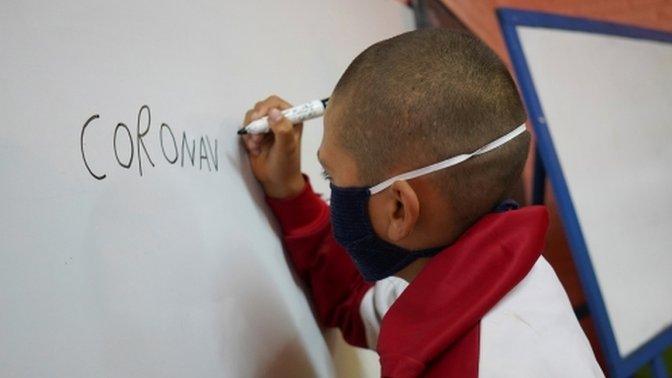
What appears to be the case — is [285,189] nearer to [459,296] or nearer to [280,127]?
[280,127]

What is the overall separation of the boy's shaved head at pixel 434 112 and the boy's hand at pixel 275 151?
81mm

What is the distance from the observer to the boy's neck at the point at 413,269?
614 mm

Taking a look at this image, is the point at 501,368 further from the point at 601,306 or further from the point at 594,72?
the point at 594,72

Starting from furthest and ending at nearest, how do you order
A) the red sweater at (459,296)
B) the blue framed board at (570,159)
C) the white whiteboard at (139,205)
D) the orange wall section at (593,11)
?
the orange wall section at (593,11), the blue framed board at (570,159), the red sweater at (459,296), the white whiteboard at (139,205)

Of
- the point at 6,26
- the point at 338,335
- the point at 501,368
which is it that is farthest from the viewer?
the point at 338,335

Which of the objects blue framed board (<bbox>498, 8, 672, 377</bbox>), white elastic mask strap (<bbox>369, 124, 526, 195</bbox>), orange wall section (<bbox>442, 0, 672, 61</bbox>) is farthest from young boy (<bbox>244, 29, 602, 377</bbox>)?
orange wall section (<bbox>442, 0, 672, 61</bbox>)

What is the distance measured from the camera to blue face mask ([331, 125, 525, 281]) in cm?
56

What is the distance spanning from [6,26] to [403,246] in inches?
14.7

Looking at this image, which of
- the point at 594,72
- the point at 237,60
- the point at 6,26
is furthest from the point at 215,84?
the point at 594,72

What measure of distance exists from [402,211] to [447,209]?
0.04m

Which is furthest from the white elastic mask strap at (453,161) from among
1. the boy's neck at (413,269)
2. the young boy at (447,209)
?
the boy's neck at (413,269)

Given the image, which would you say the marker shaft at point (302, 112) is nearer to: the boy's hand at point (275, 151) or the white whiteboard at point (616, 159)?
the boy's hand at point (275, 151)

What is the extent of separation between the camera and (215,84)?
58 centimetres

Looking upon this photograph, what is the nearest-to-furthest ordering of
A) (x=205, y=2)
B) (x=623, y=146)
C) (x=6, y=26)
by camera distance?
(x=6, y=26), (x=205, y=2), (x=623, y=146)
